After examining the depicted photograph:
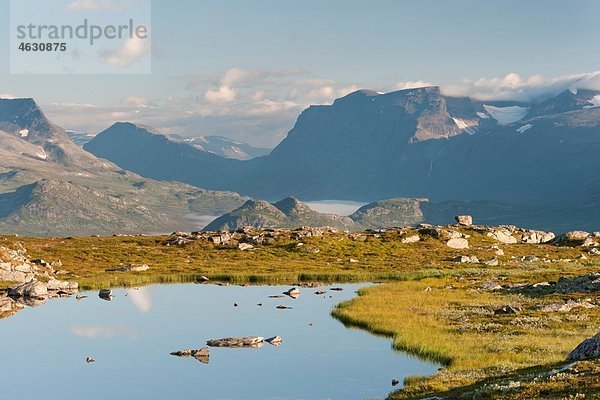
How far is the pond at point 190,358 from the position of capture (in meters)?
49.8

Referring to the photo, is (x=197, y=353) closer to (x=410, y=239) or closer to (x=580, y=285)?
(x=580, y=285)

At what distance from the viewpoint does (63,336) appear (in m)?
71.9

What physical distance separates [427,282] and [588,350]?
78.7 metres

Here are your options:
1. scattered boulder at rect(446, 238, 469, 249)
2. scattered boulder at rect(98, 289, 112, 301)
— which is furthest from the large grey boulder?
scattered boulder at rect(446, 238, 469, 249)

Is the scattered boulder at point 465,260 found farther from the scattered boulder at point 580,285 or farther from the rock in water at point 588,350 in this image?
the rock in water at point 588,350

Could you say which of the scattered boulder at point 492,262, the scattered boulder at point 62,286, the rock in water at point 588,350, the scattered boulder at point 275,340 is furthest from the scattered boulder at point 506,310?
the scattered boulder at point 492,262

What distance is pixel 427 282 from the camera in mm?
118688

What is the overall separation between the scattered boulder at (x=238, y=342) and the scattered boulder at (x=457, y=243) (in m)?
129

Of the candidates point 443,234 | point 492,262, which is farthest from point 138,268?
point 443,234

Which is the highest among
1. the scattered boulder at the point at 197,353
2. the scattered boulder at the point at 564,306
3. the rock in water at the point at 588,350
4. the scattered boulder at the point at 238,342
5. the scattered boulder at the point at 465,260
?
the rock in water at the point at 588,350

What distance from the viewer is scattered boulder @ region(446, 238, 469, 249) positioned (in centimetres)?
18850

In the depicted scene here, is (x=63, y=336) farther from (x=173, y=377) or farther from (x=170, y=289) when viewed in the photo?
(x=170, y=289)

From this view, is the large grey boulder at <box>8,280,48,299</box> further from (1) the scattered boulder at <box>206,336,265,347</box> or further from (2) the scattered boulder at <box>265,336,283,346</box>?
(2) the scattered boulder at <box>265,336,283,346</box>

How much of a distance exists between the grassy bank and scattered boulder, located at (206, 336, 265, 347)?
1354cm
